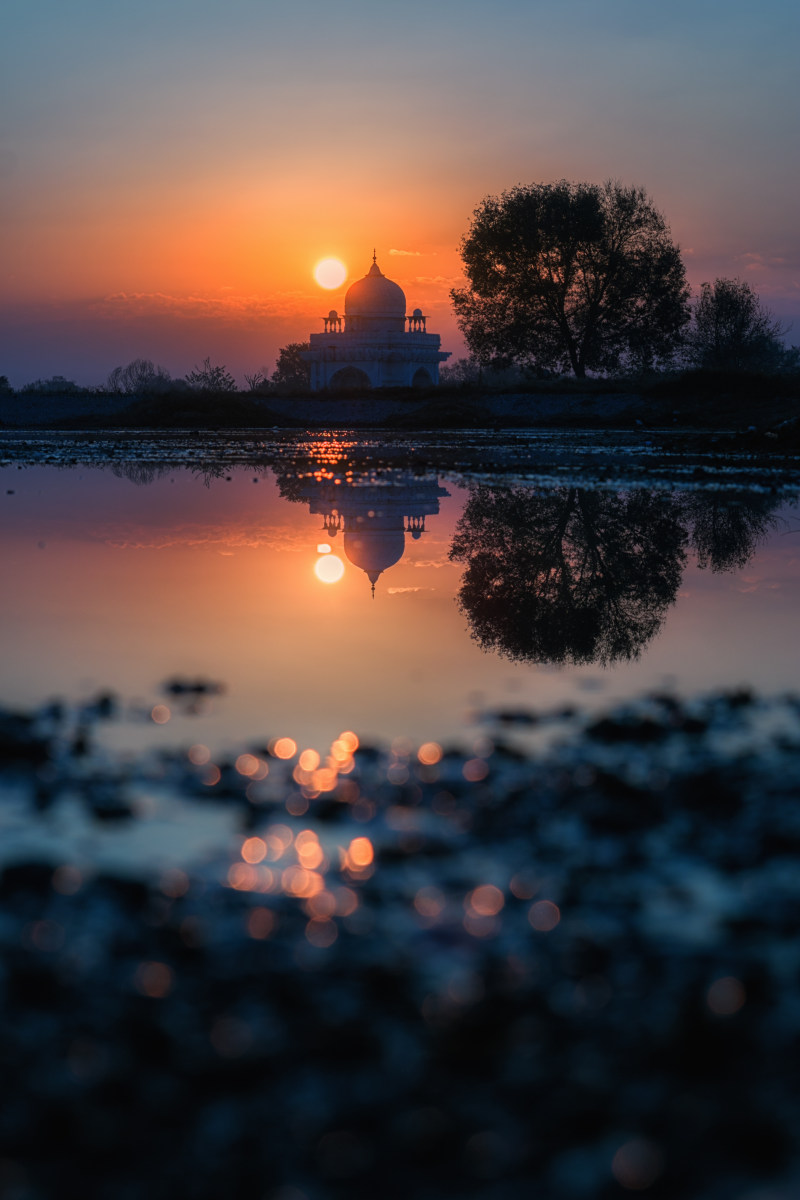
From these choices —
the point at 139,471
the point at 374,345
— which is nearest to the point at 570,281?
the point at 374,345

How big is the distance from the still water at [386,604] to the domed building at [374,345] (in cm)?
7606

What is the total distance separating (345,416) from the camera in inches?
2955

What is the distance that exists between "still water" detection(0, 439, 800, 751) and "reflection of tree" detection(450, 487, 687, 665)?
6 centimetres

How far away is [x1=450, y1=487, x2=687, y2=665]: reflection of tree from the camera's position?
11.4 metres

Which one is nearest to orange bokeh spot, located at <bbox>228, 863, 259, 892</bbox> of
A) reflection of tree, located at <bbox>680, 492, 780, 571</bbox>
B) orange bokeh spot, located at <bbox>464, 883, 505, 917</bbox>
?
orange bokeh spot, located at <bbox>464, 883, 505, 917</bbox>

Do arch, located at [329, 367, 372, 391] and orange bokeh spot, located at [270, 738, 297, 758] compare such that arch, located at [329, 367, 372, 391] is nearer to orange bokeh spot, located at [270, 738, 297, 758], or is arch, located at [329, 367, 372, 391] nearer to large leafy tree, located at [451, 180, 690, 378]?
large leafy tree, located at [451, 180, 690, 378]

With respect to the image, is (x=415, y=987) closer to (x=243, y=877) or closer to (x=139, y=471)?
(x=243, y=877)

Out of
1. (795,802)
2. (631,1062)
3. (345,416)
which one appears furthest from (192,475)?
(345,416)

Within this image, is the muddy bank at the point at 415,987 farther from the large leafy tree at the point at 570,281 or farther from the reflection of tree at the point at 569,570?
the large leafy tree at the point at 570,281

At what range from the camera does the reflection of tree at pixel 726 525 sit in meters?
17.3

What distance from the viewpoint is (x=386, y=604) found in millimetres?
13219

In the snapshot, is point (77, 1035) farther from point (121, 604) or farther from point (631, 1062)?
point (121, 604)

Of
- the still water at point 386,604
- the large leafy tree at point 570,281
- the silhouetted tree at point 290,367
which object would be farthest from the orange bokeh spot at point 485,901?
the silhouetted tree at point 290,367

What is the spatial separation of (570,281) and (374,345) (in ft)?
78.3
